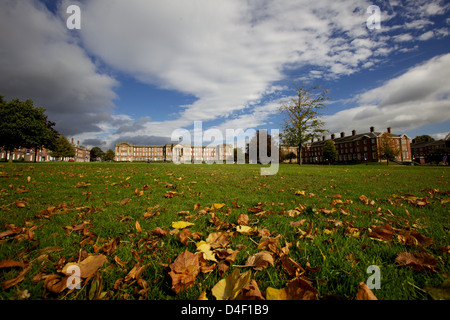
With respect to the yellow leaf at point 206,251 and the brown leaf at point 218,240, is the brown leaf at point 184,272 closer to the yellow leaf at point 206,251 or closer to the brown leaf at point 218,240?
the yellow leaf at point 206,251

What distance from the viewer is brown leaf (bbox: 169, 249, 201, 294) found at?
138cm

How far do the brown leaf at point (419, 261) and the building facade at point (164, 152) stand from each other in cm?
10636

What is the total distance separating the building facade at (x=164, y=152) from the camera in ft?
374

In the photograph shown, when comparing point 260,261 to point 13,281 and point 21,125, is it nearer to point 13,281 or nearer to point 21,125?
point 13,281

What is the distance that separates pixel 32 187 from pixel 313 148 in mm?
111734

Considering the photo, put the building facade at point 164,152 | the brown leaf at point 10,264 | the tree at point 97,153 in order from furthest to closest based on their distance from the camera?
the tree at point 97,153
the building facade at point 164,152
the brown leaf at point 10,264

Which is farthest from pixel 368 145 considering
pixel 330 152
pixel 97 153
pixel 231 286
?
pixel 97 153

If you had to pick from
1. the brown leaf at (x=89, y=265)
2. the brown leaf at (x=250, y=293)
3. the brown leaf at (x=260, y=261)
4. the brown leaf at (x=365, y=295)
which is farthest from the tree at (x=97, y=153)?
the brown leaf at (x=365, y=295)

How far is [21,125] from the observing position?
3291 centimetres

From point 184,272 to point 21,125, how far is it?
47754mm

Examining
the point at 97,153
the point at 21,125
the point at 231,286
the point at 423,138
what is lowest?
the point at 231,286

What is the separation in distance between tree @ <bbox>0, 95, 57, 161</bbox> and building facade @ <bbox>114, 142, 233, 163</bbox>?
7179cm

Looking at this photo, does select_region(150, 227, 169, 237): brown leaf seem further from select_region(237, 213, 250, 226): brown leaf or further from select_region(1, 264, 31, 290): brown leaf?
select_region(1, 264, 31, 290): brown leaf
